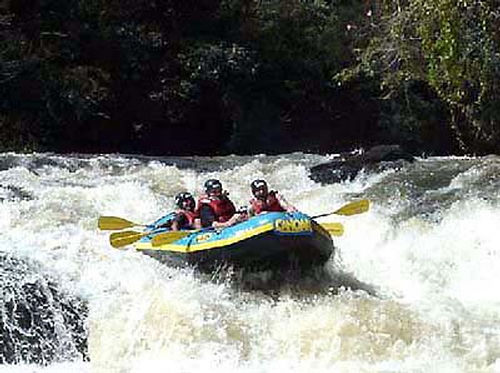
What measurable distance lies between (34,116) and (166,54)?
2980 millimetres

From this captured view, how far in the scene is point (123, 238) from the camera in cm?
803

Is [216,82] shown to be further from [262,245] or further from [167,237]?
[262,245]

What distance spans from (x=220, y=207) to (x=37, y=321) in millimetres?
1966

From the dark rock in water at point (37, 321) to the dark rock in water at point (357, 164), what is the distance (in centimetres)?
525

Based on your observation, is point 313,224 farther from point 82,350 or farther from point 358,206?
point 82,350

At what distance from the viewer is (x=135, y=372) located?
21.3 feet

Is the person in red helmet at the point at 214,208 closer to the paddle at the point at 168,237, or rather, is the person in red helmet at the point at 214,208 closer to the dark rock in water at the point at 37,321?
the paddle at the point at 168,237

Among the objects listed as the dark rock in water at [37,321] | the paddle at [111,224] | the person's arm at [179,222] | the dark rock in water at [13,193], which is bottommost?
the dark rock in water at [37,321]

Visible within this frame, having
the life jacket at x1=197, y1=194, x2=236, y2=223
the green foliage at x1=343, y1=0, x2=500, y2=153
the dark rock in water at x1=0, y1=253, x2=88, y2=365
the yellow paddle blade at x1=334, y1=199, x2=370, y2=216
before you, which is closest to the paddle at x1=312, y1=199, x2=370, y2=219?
the yellow paddle blade at x1=334, y1=199, x2=370, y2=216

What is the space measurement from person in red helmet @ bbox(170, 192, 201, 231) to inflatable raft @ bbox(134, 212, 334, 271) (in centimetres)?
38

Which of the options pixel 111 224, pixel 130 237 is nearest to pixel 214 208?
pixel 130 237

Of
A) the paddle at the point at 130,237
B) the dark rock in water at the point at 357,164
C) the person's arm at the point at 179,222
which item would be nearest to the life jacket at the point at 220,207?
the person's arm at the point at 179,222

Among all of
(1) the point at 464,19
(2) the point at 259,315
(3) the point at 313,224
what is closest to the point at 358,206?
(3) the point at 313,224

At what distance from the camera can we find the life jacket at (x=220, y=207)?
816cm
